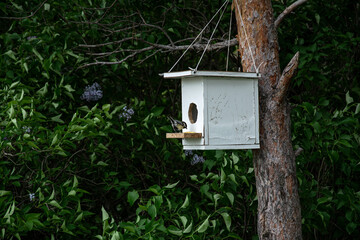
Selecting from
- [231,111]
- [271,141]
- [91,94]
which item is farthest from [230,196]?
[91,94]

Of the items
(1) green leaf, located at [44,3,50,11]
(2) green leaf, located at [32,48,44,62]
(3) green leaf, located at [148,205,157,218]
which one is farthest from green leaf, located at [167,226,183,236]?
(1) green leaf, located at [44,3,50,11]

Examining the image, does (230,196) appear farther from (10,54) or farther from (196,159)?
(10,54)

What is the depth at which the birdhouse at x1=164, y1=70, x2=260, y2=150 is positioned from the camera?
244 centimetres

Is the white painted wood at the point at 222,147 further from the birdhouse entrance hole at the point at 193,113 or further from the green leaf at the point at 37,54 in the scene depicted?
the green leaf at the point at 37,54

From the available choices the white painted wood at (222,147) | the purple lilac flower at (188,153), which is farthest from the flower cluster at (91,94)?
the white painted wood at (222,147)

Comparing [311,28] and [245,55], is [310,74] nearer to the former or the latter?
[311,28]

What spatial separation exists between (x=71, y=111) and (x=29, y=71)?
1.41 feet

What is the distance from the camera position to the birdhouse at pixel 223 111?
244 centimetres

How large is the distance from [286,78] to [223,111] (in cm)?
36

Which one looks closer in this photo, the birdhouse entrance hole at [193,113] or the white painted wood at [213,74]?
the white painted wood at [213,74]

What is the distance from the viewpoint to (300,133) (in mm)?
3385

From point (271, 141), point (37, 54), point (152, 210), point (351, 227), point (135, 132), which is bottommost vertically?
point (351, 227)

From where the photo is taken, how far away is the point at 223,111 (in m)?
2.49

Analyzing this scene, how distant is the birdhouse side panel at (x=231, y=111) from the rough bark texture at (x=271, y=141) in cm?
11
